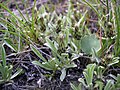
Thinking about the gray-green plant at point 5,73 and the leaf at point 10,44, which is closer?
the gray-green plant at point 5,73

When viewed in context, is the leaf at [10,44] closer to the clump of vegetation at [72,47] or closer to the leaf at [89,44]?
the clump of vegetation at [72,47]

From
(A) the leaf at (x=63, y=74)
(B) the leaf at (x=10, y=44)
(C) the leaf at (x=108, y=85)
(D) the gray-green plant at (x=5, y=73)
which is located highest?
(B) the leaf at (x=10, y=44)

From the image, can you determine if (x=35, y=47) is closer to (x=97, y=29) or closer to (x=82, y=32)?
(x=82, y=32)

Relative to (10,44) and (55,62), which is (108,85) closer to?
(55,62)

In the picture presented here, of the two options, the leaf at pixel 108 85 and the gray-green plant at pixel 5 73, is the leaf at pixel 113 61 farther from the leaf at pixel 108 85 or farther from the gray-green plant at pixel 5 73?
the gray-green plant at pixel 5 73

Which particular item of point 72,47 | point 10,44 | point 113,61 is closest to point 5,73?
point 10,44

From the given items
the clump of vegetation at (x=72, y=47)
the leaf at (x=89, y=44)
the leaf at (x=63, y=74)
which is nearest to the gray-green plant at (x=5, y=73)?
the clump of vegetation at (x=72, y=47)

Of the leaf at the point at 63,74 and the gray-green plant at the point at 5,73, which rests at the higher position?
the gray-green plant at the point at 5,73
